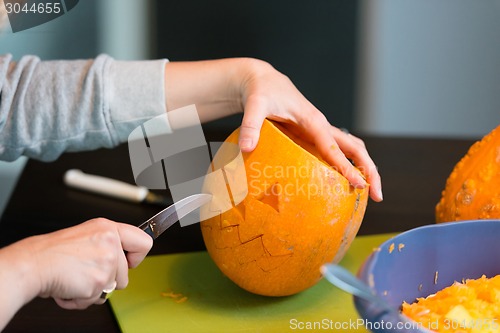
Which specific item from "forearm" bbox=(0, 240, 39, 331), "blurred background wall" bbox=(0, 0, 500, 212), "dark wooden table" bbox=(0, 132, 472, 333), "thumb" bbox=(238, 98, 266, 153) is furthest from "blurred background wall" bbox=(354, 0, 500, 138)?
→ "forearm" bbox=(0, 240, 39, 331)

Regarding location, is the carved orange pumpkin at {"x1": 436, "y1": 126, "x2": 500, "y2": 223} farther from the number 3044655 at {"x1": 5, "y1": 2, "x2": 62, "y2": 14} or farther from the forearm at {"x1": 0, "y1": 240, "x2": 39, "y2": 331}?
the number 3044655 at {"x1": 5, "y1": 2, "x2": 62, "y2": 14}

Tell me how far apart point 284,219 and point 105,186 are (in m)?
0.44

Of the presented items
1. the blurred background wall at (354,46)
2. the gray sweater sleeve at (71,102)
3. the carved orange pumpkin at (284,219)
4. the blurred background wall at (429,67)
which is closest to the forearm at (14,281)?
the carved orange pumpkin at (284,219)

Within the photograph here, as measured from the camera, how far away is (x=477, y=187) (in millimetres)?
914

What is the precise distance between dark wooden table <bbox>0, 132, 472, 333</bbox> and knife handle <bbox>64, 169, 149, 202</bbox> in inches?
0.5

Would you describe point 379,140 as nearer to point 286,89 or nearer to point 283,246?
point 286,89

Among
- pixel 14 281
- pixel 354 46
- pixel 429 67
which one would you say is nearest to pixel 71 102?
pixel 14 281

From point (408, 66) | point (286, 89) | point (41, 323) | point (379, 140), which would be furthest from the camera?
point (408, 66)

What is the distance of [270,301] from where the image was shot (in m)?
0.92

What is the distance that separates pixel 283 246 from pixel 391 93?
1938 millimetres

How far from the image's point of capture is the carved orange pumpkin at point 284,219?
857 millimetres

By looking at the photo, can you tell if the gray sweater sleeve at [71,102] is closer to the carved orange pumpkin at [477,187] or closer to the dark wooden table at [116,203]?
the dark wooden table at [116,203]

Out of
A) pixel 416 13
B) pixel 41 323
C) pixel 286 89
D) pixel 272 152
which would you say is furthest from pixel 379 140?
pixel 416 13

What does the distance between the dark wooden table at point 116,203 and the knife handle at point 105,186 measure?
13 mm
